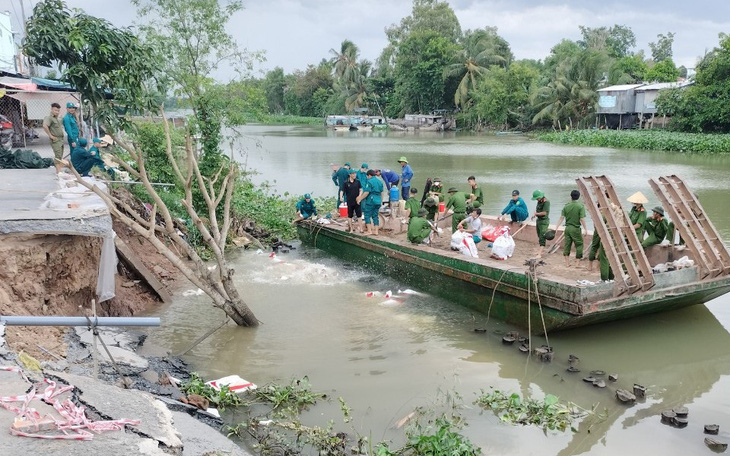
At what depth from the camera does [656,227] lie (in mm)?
10180

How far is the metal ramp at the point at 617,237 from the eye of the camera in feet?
27.9

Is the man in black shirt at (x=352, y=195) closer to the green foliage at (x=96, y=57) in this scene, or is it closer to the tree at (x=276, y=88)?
the green foliage at (x=96, y=57)

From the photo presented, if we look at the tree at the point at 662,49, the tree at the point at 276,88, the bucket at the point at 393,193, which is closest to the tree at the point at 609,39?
the tree at the point at 662,49

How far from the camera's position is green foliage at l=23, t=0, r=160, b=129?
9.82 m

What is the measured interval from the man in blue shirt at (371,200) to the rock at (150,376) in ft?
21.5

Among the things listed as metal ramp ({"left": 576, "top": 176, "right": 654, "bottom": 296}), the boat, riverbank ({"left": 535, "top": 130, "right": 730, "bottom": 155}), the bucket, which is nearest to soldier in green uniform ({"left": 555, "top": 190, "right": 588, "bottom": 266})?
the boat

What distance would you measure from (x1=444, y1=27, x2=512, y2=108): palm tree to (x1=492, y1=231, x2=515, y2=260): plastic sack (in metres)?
52.8

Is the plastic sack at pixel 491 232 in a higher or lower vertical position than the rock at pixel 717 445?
higher

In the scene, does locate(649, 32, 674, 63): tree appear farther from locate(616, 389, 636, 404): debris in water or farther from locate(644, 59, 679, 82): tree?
locate(616, 389, 636, 404): debris in water

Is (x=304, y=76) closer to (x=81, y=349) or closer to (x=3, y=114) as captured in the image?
(x=3, y=114)

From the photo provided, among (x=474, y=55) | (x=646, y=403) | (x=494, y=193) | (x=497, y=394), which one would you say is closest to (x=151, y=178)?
(x=497, y=394)

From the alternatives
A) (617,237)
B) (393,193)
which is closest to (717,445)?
(617,237)

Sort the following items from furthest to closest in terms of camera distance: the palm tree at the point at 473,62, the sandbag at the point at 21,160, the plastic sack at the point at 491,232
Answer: the palm tree at the point at 473,62 < the plastic sack at the point at 491,232 < the sandbag at the point at 21,160

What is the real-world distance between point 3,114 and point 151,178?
9482 mm
